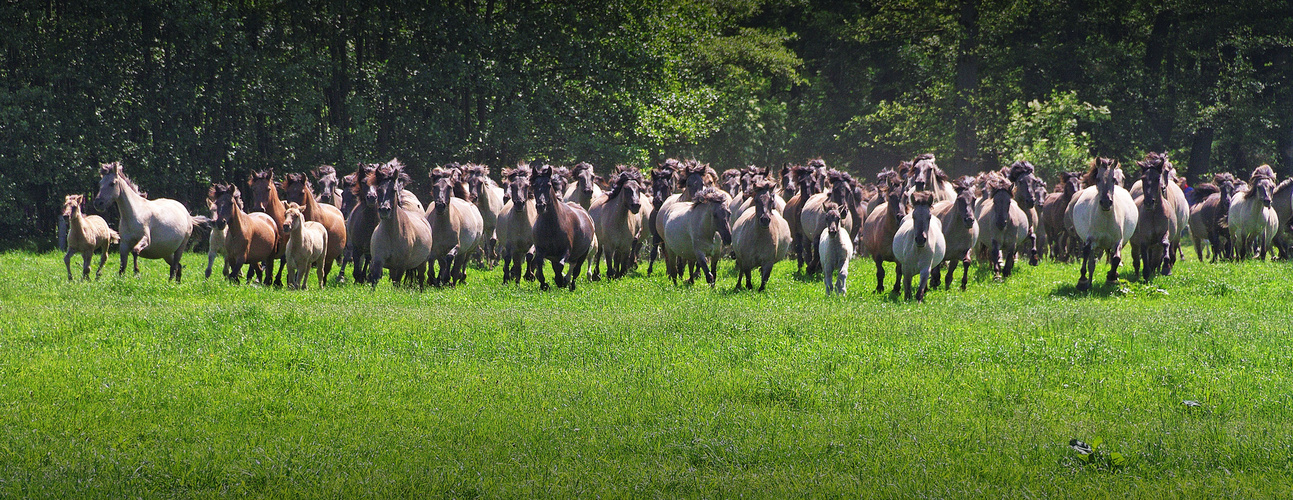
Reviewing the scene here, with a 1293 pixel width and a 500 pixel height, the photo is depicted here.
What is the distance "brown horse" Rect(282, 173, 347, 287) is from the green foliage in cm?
2929

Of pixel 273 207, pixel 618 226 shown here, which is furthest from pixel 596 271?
pixel 273 207

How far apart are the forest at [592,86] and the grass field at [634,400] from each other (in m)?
21.4

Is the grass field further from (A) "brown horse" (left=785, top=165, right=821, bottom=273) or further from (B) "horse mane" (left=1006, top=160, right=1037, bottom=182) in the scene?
(A) "brown horse" (left=785, top=165, right=821, bottom=273)

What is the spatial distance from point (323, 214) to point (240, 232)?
2525 mm

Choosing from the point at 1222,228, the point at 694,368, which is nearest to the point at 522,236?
the point at 694,368

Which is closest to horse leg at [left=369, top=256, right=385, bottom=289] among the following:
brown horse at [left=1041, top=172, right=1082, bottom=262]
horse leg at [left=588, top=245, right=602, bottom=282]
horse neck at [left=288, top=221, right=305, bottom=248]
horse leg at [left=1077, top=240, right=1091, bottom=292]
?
horse neck at [left=288, top=221, right=305, bottom=248]

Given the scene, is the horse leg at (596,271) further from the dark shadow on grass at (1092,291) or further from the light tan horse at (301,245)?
the dark shadow on grass at (1092,291)

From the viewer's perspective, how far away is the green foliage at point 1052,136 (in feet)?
143

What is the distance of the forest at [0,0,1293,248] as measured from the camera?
35562mm

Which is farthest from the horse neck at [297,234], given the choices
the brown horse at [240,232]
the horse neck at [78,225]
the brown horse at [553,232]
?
the horse neck at [78,225]

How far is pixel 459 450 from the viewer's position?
8.50m

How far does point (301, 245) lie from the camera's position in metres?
19.1

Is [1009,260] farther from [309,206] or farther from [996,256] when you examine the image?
[309,206]

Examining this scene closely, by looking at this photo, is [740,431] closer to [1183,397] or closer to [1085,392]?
[1085,392]
